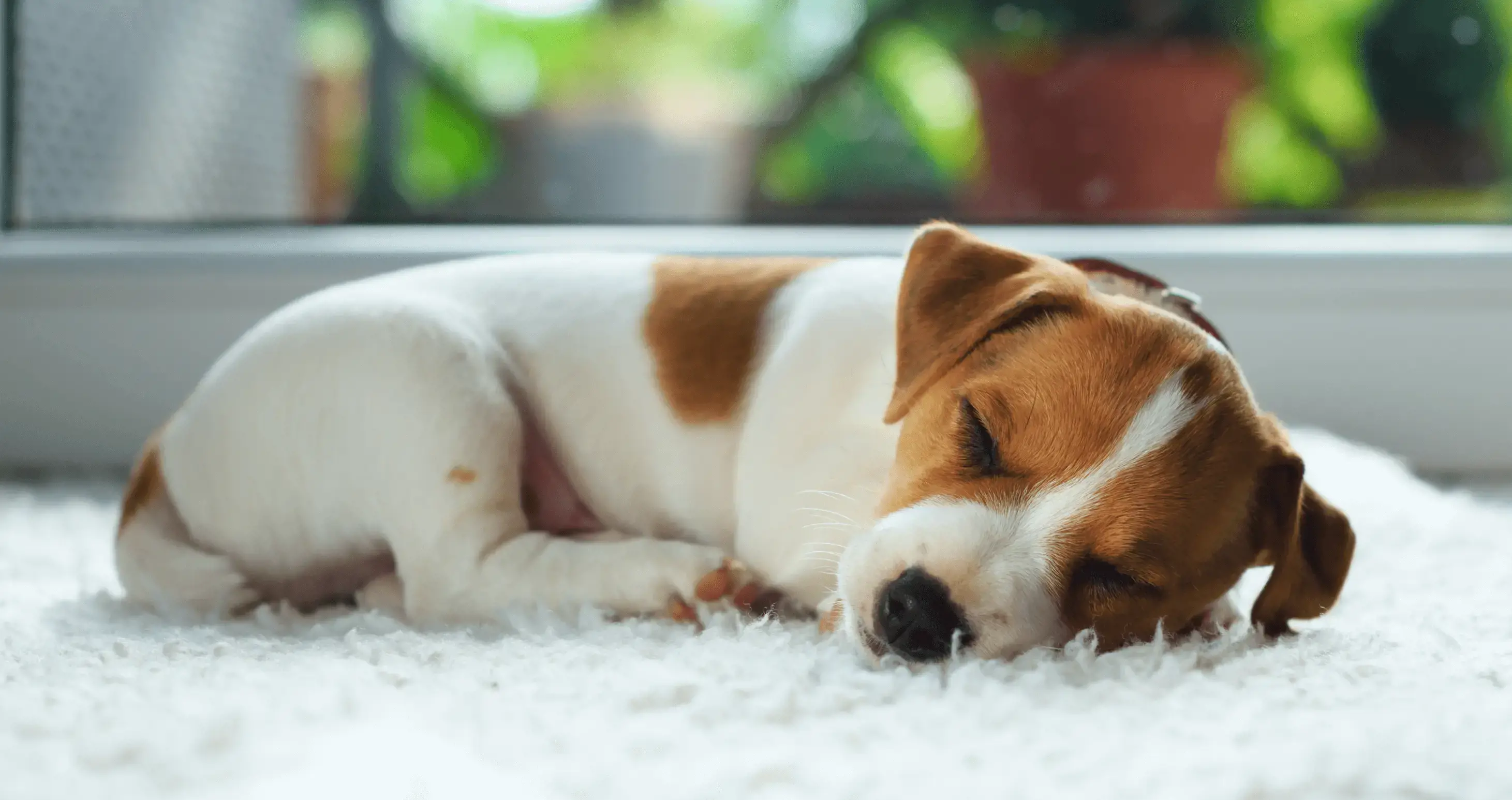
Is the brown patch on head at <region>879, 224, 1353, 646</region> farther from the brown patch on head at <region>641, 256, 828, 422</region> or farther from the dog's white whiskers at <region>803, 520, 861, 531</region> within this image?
the brown patch on head at <region>641, 256, 828, 422</region>

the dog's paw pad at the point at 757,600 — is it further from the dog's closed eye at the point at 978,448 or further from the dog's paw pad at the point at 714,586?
the dog's closed eye at the point at 978,448

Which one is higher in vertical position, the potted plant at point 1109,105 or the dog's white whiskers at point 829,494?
the potted plant at point 1109,105

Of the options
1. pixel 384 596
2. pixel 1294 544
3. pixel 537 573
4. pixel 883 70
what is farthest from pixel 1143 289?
pixel 883 70

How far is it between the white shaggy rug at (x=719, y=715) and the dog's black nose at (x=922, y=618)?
0.03 m

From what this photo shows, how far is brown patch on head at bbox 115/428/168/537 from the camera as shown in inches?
64.7

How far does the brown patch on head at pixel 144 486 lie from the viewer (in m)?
1.64

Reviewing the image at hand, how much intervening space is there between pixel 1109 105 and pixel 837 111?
0.66 meters

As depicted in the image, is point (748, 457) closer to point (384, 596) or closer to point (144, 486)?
point (384, 596)

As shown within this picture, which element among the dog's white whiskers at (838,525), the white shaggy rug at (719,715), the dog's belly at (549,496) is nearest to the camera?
the white shaggy rug at (719,715)

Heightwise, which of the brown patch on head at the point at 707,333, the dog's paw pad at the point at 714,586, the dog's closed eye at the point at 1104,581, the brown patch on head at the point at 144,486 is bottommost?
the brown patch on head at the point at 144,486

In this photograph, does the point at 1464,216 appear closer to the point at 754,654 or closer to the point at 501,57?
the point at 501,57

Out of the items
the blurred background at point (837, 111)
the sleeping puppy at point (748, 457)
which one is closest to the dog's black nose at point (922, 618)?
the sleeping puppy at point (748, 457)

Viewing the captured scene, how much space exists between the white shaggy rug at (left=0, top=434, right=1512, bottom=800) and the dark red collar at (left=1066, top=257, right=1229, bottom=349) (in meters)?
0.39

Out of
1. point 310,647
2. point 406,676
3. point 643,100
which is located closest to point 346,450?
point 310,647
